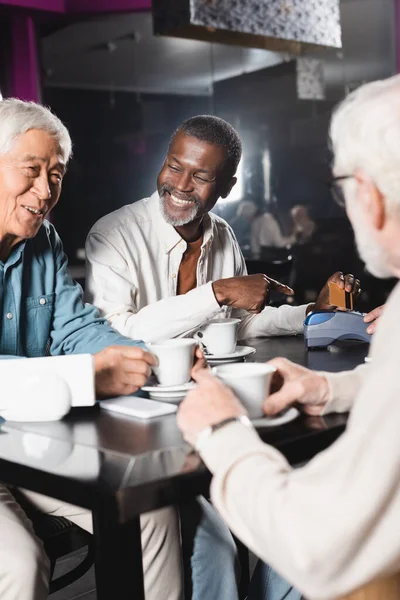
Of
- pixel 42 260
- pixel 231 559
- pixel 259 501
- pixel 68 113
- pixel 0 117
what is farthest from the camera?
pixel 68 113

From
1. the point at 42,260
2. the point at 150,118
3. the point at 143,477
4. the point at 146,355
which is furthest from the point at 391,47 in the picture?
the point at 143,477

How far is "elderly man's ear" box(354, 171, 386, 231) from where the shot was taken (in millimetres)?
1014

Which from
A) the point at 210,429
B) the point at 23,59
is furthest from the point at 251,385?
the point at 23,59

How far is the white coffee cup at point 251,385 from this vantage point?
51.0 inches

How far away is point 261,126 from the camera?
22.3ft

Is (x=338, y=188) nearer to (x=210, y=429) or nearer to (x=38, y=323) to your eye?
(x=210, y=429)

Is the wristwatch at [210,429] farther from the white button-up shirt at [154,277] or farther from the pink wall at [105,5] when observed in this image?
the pink wall at [105,5]

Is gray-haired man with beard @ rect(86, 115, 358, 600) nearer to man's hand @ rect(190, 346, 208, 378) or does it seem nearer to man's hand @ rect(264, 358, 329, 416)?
man's hand @ rect(190, 346, 208, 378)

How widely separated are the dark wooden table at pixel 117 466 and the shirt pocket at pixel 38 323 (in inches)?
27.1

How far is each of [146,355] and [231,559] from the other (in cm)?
53

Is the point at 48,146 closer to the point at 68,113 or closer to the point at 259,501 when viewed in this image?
the point at 259,501

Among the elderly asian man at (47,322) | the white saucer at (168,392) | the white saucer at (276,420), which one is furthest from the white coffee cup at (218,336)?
the white saucer at (276,420)

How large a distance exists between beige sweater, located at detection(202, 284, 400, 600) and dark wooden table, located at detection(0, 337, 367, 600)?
0.55 ft

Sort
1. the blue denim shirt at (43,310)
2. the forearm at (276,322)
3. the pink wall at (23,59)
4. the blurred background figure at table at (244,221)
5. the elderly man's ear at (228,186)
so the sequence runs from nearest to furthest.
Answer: the blue denim shirt at (43,310) → the forearm at (276,322) → the elderly man's ear at (228,186) → the pink wall at (23,59) → the blurred background figure at table at (244,221)
